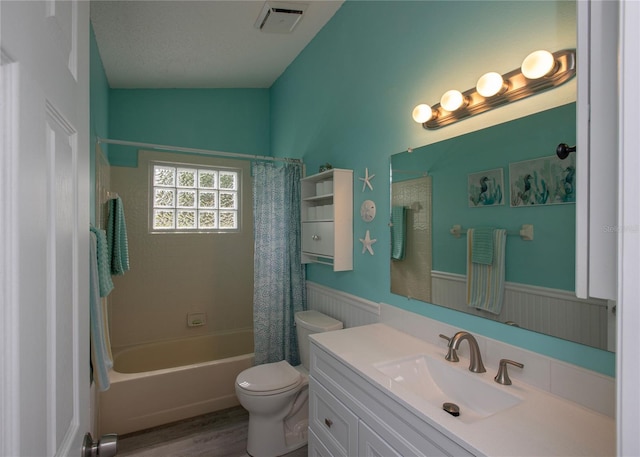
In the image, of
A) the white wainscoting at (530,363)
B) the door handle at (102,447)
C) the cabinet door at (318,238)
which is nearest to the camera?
the door handle at (102,447)

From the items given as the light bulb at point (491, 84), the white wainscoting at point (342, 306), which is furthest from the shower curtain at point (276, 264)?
the light bulb at point (491, 84)

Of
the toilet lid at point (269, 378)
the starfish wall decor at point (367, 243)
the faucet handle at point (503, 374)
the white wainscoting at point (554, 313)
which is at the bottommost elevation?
the toilet lid at point (269, 378)

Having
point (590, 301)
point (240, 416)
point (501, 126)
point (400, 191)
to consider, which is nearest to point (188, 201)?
point (240, 416)

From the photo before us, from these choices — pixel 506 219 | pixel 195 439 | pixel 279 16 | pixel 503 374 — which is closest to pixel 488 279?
pixel 506 219

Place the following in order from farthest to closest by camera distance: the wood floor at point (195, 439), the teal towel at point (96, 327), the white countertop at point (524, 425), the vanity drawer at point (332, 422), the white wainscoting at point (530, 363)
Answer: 1. the wood floor at point (195, 439)
2. the vanity drawer at point (332, 422)
3. the teal towel at point (96, 327)
4. the white wainscoting at point (530, 363)
5. the white countertop at point (524, 425)

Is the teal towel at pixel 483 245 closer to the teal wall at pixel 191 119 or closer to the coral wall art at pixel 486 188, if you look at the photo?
the coral wall art at pixel 486 188

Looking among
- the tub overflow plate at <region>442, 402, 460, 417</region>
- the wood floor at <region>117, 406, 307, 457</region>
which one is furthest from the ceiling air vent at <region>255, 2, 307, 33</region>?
the wood floor at <region>117, 406, 307, 457</region>

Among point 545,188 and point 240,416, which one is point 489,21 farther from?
point 240,416

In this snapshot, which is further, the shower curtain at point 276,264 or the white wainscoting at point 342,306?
the shower curtain at point 276,264

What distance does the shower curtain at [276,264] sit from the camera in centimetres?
255

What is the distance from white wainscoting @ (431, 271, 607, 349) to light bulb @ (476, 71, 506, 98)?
737mm

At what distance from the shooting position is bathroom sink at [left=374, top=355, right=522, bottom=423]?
46.0 inches

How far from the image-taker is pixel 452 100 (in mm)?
1438

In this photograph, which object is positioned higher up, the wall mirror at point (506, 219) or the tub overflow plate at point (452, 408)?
the wall mirror at point (506, 219)
